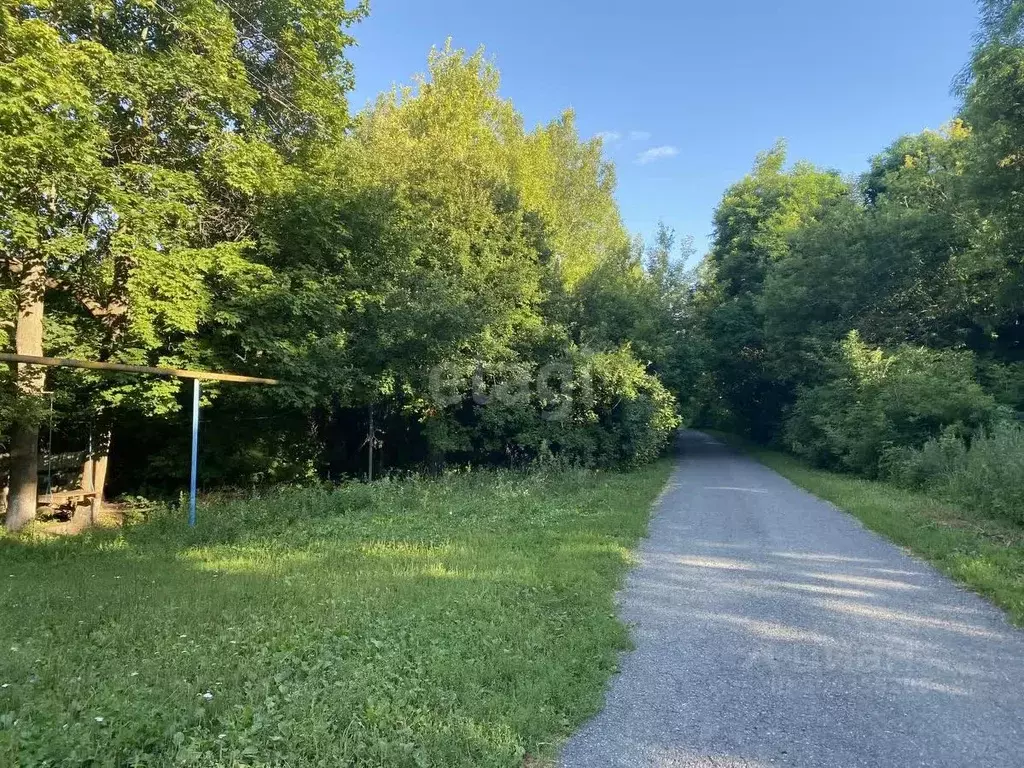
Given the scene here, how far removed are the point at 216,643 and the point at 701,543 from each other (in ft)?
21.1

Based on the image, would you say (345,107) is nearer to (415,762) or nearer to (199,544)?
(199,544)

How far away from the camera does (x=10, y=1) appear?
897cm

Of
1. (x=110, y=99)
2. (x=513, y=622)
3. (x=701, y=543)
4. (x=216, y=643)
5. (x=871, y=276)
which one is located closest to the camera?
(x=216, y=643)

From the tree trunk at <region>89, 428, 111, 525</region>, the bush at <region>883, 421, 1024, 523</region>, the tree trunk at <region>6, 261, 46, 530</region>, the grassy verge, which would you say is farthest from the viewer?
the tree trunk at <region>89, 428, 111, 525</region>

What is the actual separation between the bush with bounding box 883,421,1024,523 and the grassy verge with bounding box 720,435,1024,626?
315 millimetres

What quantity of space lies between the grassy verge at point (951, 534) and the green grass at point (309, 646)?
141 inches

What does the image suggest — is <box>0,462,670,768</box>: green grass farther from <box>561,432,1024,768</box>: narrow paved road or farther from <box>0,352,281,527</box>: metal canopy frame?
<box>0,352,281,527</box>: metal canopy frame

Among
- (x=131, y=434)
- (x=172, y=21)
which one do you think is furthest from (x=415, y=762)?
(x=131, y=434)

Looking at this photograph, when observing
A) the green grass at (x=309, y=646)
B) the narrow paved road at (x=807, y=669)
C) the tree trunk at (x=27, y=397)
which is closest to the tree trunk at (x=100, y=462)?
the tree trunk at (x=27, y=397)

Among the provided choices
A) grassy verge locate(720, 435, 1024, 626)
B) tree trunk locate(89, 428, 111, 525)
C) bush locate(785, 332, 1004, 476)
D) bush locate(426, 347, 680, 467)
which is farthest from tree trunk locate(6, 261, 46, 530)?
bush locate(785, 332, 1004, 476)

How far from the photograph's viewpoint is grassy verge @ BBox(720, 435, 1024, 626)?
6.43 m

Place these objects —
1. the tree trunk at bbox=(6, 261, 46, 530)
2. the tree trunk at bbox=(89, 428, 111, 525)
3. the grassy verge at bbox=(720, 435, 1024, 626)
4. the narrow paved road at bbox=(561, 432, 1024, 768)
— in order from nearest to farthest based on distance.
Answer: the narrow paved road at bbox=(561, 432, 1024, 768) → the grassy verge at bbox=(720, 435, 1024, 626) → the tree trunk at bbox=(6, 261, 46, 530) → the tree trunk at bbox=(89, 428, 111, 525)

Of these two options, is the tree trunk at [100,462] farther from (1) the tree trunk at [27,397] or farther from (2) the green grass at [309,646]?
(2) the green grass at [309,646]

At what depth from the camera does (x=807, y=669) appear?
4488 mm
